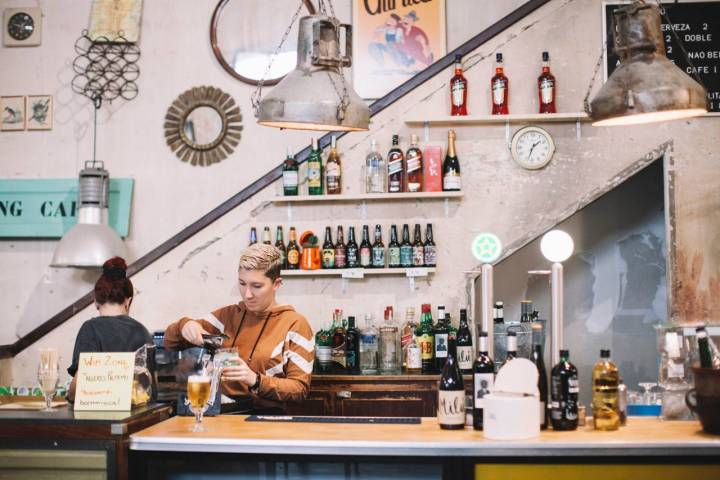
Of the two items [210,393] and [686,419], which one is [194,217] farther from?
[686,419]

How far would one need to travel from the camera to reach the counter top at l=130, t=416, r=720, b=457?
2604 mm

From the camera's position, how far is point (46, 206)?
19.8 ft

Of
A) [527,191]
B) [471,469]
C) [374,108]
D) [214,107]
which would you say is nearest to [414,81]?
[374,108]

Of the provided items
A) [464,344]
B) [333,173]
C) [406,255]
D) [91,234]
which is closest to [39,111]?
[91,234]

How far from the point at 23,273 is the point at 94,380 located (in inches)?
138

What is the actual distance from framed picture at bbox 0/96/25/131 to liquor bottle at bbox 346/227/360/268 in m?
2.66

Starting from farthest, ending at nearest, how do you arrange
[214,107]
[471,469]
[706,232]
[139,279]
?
[214,107], [139,279], [706,232], [471,469]

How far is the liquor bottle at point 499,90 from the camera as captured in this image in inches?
205

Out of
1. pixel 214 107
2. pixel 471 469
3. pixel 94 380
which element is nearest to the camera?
pixel 471 469

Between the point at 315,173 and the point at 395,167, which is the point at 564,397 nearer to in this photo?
the point at 395,167

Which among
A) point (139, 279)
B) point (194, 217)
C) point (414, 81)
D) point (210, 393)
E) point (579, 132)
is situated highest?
point (414, 81)

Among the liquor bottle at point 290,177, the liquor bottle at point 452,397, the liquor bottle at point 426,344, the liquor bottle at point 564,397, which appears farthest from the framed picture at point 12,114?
the liquor bottle at point 564,397

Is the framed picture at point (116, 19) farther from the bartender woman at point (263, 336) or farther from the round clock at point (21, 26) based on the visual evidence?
the bartender woman at point (263, 336)

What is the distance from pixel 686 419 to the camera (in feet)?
9.86
